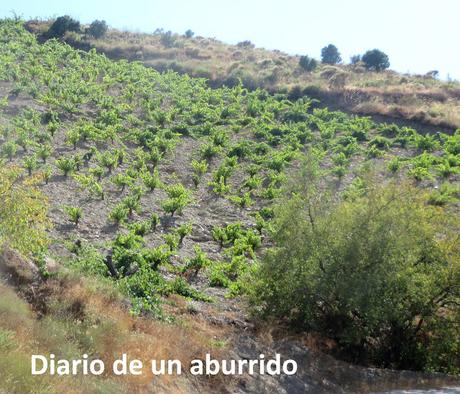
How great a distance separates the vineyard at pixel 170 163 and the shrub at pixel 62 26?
8.29m

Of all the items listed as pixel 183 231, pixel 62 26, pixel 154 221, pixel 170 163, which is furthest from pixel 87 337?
pixel 62 26

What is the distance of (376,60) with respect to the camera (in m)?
52.8

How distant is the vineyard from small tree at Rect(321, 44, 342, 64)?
2413cm

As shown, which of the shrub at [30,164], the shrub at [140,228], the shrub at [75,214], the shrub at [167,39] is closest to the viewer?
the shrub at [75,214]

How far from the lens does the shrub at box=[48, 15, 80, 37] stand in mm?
49703

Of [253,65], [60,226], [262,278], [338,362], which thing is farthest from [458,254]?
[253,65]

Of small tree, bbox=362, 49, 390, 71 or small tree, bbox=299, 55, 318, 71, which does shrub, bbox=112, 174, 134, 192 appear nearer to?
small tree, bbox=299, 55, 318, 71

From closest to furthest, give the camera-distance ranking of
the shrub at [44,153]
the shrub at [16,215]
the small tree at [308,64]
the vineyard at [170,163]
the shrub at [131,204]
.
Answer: the shrub at [16,215], the vineyard at [170,163], the shrub at [131,204], the shrub at [44,153], the small tree at [308,64]

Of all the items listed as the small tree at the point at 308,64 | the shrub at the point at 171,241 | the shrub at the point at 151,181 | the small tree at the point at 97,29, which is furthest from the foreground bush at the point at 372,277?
the small tree at the point at 97,29

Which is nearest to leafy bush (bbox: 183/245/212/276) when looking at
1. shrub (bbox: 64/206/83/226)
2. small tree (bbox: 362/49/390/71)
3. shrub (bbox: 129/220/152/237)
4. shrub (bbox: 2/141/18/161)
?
shrub (bbox: 129/220/152/237)

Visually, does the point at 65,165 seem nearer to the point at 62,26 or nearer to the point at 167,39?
the point at 62,26

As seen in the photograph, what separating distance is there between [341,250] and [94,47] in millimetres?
40755

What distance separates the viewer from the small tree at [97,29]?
5269 centimetres

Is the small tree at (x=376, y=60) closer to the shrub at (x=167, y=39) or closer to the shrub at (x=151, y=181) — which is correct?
the shrub at (x=167, y=39)
